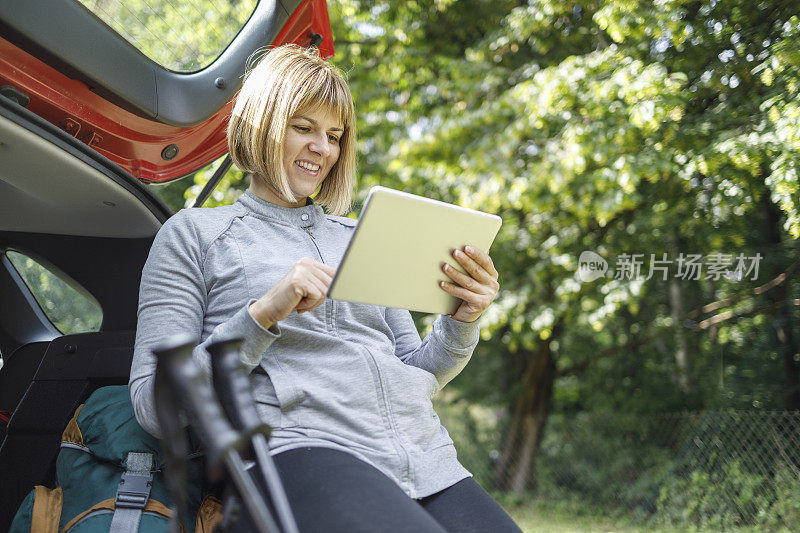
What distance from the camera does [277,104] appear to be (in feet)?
4.62

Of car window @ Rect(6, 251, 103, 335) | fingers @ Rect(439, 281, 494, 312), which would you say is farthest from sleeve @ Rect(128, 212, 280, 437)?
car window @ Rect(6, 251, 103, 335)

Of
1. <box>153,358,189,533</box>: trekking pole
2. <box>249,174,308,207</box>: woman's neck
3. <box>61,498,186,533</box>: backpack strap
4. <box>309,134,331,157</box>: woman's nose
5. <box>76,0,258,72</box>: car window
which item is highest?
<box>76,0,258,72</box>: car window

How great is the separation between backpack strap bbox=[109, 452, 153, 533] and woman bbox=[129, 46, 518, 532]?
91 millimetres

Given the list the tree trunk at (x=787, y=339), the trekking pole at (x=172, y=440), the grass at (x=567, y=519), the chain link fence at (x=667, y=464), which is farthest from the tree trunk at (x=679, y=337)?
the trekking pole at (x=172, y=440)

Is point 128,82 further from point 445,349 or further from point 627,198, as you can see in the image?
point 627,198

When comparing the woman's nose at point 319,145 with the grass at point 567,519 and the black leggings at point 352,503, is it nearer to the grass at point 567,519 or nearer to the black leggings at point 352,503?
the black leggings at point 352,503

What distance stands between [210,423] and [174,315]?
488mm

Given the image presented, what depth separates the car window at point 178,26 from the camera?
4.97 ft

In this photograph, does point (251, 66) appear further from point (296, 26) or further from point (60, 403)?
point (60, 403)

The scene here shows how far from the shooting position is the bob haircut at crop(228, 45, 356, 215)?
1410 mm

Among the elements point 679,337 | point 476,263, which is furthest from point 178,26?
point 679,337

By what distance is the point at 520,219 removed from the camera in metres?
6.20

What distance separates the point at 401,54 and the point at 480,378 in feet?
13.3

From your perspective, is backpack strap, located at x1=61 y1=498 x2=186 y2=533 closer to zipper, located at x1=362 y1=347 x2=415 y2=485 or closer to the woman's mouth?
zipper, located at x1=362 y1=347 x2=415 y2=485
